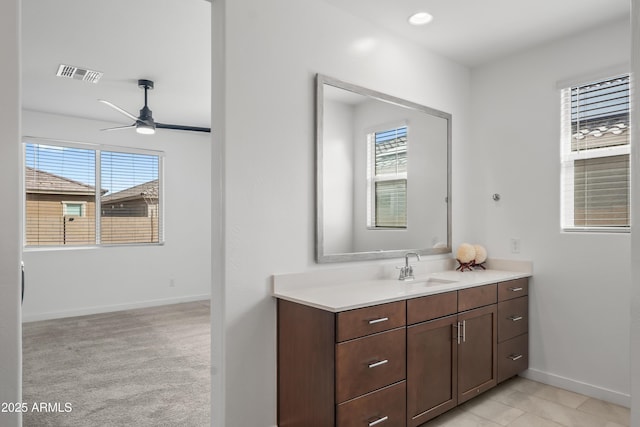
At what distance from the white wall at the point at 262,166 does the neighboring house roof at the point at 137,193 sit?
422cm

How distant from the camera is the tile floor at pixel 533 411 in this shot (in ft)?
8.05

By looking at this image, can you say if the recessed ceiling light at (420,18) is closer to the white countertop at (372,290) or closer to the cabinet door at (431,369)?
the white countertop at (372,290)

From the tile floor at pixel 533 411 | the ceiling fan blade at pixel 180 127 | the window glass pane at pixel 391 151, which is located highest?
the ceiling fan blade at pixel 180 127

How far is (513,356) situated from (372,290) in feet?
4.86

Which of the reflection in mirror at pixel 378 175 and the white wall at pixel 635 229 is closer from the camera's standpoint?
the white wall at pixel 635 229

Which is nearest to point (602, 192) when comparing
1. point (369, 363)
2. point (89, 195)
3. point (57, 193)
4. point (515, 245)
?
point (515, 245)

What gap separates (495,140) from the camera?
135 inches

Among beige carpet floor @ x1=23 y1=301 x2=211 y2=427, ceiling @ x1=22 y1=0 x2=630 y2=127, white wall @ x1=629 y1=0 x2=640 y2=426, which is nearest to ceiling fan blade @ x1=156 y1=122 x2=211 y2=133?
ceiling @ x1=22 y1=0 x2=630 y2=127

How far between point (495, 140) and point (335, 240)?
184cm

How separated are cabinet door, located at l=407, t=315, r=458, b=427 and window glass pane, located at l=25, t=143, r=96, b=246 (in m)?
4.85

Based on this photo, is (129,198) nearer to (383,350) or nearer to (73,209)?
(73,209)

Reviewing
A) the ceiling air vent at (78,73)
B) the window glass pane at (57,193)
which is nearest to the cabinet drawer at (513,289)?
the ceiling air vent at (78,73)

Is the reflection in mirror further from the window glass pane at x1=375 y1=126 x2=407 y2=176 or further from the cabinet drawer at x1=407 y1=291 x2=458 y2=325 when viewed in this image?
the cabinet drawer at x1=407 y1=291 x2=458 y2=325

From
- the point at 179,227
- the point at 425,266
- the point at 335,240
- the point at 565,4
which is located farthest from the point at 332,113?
the point at 179,227
